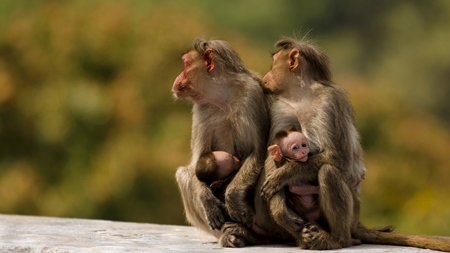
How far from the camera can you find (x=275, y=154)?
→ 22.5ft

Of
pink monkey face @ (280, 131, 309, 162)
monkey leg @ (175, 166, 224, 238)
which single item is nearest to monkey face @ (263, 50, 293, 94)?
pink monkey face @ (280, 131, 309, 162)

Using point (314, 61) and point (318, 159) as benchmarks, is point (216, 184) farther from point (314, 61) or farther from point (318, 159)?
point (314, 61)

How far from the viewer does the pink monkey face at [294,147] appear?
676cm

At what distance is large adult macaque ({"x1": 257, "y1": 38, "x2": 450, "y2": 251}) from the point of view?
685cm

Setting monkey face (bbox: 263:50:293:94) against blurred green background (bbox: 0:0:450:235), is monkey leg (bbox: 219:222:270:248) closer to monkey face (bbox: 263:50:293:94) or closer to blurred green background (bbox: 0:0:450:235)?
monkey face (bbox: 263:50:293:94)

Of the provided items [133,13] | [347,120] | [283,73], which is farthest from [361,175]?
[133,13]

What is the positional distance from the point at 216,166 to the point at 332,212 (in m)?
0.95

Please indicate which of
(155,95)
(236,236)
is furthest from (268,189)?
(155,95)

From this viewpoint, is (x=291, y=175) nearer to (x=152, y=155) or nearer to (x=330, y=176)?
(x=330, y=176)

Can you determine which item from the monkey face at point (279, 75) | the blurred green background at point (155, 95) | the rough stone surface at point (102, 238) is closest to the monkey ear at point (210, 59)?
the monkey face at point (279, 75)

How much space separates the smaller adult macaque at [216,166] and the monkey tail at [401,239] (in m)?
1.10

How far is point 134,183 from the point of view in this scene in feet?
48.0

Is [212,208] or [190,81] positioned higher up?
[190,81]

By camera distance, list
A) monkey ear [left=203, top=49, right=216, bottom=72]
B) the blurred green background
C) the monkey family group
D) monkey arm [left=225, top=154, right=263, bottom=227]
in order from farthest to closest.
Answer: the blurred green background < monkey ear [left=203, top=49, right=216, bottom=72] < monkey arm [left=225, top=154, right=263, bottom=227] < the monkey family group
